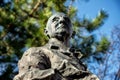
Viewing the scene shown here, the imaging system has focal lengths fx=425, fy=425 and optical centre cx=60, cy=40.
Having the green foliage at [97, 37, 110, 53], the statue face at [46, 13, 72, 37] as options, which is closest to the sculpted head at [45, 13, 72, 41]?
the statue face at [46, 13, 72, 37]

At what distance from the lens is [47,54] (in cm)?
324

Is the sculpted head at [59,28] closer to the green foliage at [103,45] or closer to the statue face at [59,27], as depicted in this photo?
the statue face at [59,27]

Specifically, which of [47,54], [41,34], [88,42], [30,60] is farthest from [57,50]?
[88,42]

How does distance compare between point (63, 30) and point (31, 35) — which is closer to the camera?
point (63, 30)

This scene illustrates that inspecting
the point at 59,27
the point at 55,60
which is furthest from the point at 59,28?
the point at 55,60

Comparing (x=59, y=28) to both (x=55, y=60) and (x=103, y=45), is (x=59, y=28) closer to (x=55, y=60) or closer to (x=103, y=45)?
(x=55, y=60)

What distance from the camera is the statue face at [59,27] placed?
349 centimetres

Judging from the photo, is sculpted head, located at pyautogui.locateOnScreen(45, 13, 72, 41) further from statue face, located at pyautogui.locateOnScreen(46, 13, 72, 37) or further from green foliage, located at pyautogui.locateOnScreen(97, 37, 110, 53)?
green foliage, located at pyautogui.locateOnScreen(97, 37, 110, 53)

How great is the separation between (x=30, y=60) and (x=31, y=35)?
596cm

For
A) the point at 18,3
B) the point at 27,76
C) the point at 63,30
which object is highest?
the point at 18,3

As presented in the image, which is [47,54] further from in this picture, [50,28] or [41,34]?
[41,34]

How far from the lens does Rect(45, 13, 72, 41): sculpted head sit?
3490mm

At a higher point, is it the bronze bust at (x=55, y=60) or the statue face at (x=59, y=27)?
the statue face at (x=59, y=27)

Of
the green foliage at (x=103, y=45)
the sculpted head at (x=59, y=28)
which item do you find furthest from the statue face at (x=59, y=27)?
the green foliage at (x=103, y=45)
